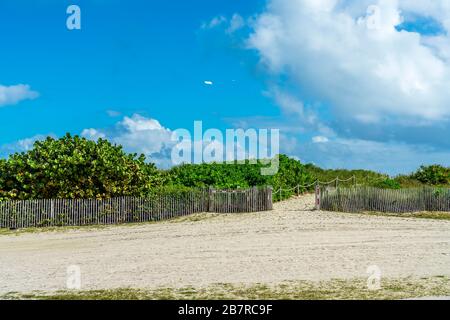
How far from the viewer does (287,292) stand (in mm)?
12609

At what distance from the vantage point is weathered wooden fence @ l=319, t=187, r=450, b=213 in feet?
106

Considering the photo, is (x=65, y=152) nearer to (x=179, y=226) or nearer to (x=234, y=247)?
(x=179, y=226)

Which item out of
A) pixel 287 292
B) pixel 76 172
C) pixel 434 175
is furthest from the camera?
pixel 434 175

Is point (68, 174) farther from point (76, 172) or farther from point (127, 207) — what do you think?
point (127, 207)

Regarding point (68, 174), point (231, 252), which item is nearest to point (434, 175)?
point (68, 174)

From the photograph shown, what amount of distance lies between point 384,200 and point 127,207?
580 inches

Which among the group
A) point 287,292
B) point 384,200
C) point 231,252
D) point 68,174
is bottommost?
point 287,292

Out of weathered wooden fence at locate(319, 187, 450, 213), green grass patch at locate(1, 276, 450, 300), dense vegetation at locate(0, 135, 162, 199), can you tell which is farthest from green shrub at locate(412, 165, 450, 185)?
green grass patch at locate(1, 276, 450, 300)

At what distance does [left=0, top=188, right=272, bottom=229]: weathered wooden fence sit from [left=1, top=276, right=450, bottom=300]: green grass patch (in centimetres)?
1764

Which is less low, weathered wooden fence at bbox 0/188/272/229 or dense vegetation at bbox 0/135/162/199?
dense vegetation at bbox 0/135/162/199

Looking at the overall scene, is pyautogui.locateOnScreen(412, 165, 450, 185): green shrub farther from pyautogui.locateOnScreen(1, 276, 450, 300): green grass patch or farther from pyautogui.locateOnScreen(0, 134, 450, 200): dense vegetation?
pyautogui.locateOnScreen(1, 276, 450, 300): green grass patch

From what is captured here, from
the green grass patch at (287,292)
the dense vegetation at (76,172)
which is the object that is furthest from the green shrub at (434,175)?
the green grass patch at (287,292)
